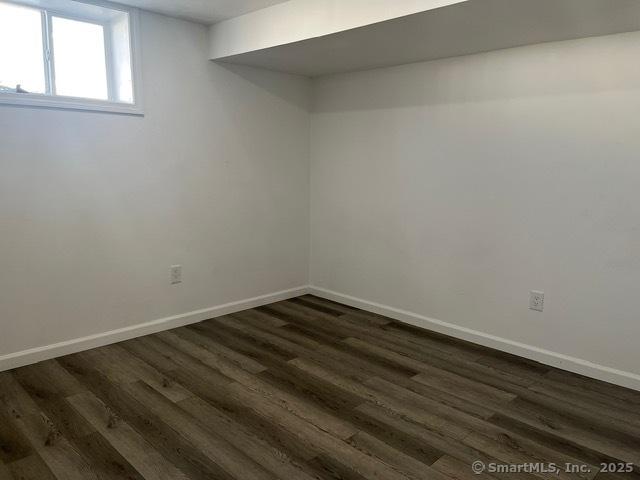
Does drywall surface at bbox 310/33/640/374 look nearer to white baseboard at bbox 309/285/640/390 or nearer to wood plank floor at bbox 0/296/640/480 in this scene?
white baseboard at bbox 309/285/640/390

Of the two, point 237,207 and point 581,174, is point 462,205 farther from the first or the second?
point 237,207

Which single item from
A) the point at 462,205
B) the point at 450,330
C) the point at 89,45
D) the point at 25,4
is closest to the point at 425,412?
the point at 450,330

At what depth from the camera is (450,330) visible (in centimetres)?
346

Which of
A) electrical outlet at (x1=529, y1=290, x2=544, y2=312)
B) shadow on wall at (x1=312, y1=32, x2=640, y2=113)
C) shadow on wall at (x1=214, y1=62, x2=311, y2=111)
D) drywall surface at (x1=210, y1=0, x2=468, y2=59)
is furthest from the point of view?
shadow on wall at (x1=214, y1=62, x2=311, y2=111)

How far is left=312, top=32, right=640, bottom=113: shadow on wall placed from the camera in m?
2.61

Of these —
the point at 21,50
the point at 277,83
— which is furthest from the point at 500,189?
the point at 21,50

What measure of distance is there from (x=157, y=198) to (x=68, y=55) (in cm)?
102

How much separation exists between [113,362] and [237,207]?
1.50 metres

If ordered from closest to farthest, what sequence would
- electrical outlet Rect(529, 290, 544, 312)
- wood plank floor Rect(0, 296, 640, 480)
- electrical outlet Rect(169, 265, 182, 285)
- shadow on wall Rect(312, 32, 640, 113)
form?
wood plank floor Rect(0, 296, 640, 480) → shadow on wall Rect(312, 32, 640, 113) → electrical outlet Rect(529, 290, 544, 312) → electrical outlet Rect(169, 265, 182, 285)

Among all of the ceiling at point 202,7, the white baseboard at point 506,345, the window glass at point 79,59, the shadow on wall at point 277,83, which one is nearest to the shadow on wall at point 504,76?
the shadow on wall at point 277,83

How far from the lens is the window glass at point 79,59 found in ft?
9.39

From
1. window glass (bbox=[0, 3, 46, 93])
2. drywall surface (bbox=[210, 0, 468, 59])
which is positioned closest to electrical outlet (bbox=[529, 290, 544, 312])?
drywall surface (bbox=[210, 0, 468, 59])

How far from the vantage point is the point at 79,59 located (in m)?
2.96

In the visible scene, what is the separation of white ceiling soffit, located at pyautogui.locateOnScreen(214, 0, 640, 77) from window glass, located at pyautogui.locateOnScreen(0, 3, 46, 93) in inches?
46.2
